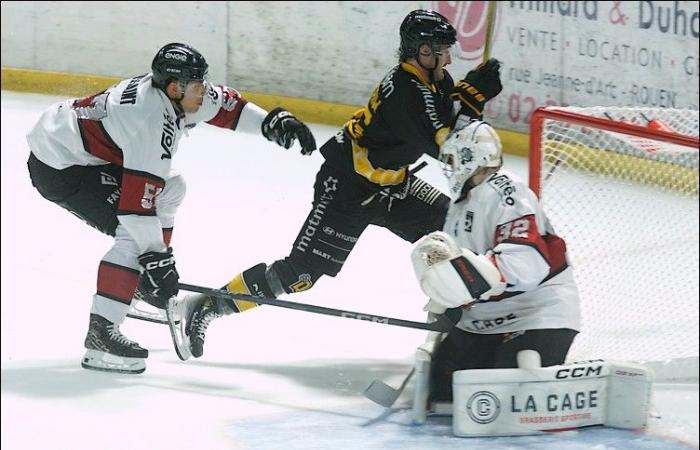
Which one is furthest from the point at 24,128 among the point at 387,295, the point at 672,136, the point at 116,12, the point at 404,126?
the point at 672,136

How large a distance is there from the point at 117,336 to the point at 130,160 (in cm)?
50

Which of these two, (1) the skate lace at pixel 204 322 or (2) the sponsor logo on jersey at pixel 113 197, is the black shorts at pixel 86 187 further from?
(1) the skate lace at pixel 204 322

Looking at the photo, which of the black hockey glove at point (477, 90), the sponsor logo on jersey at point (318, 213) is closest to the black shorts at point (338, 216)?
the sponsor logo on jersey at point (318, 213)

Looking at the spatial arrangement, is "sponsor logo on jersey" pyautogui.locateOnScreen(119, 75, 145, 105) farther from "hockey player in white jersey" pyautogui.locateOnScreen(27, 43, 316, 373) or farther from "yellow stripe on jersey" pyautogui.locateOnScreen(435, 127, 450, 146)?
"yellow stripe on jersey" pyautogui.locateOnScreen(435, 127, 450, 146)

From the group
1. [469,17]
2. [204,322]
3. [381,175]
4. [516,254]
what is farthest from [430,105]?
[469,17]

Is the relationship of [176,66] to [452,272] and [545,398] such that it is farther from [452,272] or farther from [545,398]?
[545,398]

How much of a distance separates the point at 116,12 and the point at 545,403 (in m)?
4.02

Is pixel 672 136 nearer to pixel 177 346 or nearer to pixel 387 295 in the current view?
pixel 387 295

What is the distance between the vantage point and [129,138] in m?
2.85

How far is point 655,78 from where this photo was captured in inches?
209

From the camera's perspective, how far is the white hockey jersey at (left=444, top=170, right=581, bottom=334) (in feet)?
8.45

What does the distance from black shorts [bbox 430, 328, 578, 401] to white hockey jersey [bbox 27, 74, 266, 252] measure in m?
0.80

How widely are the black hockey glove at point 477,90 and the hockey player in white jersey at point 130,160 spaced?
0.45 metres

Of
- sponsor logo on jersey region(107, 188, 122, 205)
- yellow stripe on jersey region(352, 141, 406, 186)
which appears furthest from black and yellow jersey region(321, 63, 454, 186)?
sponsor logo on jersey region(107, 188, 122, 205)
